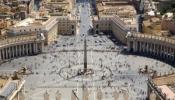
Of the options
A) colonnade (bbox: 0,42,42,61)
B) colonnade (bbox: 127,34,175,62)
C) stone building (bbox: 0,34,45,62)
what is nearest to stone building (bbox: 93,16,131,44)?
colonnade (bbox: 127,34,175,62)

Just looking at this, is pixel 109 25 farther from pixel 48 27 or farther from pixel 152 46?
pixel 152 46

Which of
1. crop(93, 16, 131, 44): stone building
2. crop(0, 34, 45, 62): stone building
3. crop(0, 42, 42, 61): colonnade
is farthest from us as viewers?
crop(93, 16, 131, 44): stone building

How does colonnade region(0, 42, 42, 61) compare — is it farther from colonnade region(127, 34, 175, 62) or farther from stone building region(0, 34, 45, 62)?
colonnade region(127, 34, 175, 62)

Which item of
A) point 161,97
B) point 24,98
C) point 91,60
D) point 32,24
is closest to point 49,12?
point 32,24

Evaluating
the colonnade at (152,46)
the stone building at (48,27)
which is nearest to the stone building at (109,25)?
the stone building at (48,27)

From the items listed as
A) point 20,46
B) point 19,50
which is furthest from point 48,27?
point 19,50

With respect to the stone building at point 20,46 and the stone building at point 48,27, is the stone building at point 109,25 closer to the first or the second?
the stone building at point 48,27

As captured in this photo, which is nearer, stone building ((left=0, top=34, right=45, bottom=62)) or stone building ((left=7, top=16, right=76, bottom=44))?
stone building ((left=0, top=34, right=45, bottom=62))
